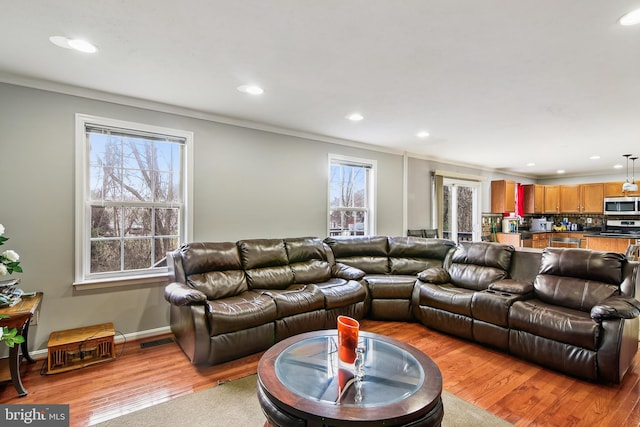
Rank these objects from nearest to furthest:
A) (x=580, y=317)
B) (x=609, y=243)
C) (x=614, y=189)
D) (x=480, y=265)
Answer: (x=580, y=317) < (x=480, y=265) < (x=609, y=243) < (x=614, y=189)

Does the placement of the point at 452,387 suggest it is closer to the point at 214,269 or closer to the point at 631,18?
the point at 214,269

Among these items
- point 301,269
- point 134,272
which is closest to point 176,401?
point 134,272

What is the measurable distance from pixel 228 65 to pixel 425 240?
11.3 ft

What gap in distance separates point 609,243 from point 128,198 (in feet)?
30.6

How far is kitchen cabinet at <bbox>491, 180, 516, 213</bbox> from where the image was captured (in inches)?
281

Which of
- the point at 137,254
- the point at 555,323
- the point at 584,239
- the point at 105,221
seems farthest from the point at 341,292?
the point at 584,239

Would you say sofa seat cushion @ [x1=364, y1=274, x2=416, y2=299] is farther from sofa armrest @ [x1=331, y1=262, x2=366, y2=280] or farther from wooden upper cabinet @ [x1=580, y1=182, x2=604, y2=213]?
wooden upper cabinet @ [x1=580, y1=182, x2=604, y2=213]

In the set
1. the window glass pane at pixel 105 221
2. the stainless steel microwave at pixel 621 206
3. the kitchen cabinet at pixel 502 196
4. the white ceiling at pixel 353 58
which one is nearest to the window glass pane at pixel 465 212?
the kitchen cabinet at pixel 502 196

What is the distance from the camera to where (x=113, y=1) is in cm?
171

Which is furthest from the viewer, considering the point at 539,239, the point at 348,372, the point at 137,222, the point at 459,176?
the point at 539,239

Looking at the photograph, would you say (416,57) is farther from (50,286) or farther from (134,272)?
(50,286)

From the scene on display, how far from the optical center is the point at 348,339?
1.78 metres

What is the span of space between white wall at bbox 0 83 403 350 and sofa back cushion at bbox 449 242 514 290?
6.51 feet

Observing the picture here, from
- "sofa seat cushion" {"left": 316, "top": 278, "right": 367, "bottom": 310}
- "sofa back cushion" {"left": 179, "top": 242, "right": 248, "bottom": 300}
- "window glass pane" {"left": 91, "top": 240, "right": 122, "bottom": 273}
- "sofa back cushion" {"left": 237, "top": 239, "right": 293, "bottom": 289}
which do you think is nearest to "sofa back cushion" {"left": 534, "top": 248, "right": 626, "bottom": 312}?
"sofa seat cushion" {"left": 316, "top": 278, "right": 367, "bottom": 310}
